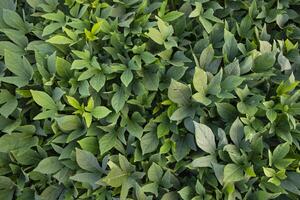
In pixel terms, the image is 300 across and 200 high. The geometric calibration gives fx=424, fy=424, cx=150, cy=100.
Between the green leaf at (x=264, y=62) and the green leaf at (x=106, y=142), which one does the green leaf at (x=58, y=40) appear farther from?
the green leaf at (x=264, y=62)

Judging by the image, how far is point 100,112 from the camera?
79.9 inches

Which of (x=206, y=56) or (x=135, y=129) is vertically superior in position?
(x=206, y=56)

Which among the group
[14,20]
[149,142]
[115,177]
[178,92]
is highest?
[14,20]

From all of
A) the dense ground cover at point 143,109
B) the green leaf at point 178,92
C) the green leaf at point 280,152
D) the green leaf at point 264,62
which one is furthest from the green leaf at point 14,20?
the green leaf at point 280,152

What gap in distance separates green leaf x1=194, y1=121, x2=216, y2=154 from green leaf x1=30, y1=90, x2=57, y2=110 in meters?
0.71

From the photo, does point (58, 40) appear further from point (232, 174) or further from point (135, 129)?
point (232, 174)

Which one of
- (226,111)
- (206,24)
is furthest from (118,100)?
(206,24)

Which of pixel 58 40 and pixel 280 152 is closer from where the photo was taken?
pixel 280 152

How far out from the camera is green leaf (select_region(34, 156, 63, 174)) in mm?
2072

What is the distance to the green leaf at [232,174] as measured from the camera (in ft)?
6.36

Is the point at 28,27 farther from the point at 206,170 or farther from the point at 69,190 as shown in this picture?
the point at 206,170

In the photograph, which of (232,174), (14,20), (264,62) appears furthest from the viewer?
(14,20)

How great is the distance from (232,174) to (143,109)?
1.76ft

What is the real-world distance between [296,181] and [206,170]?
0.43m
